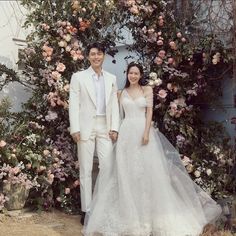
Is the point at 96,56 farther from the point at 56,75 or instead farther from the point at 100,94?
the point at 56,75

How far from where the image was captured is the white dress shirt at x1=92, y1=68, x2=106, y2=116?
18.0 ft

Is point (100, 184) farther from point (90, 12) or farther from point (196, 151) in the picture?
point (90, 12)

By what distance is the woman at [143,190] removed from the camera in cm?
489

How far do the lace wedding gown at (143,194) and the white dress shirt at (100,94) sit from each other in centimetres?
24

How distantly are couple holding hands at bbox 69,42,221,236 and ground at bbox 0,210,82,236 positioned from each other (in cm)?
35

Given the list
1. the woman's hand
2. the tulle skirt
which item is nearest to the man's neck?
the tulle skirt

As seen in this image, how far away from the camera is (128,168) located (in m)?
5.15

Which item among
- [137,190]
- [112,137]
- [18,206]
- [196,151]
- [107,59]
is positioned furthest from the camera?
[107,59]

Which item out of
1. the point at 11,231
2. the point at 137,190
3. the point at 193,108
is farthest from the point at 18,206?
the point at 193,108

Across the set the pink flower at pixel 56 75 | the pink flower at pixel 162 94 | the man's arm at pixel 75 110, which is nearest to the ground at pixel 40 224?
the man's arm at pixel 75 110

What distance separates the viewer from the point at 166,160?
534cm

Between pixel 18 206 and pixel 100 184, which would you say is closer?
pixel 100 184

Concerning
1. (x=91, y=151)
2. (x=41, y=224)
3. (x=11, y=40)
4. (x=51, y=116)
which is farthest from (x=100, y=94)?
(x=11, y=40)

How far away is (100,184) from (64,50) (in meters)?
2.35
